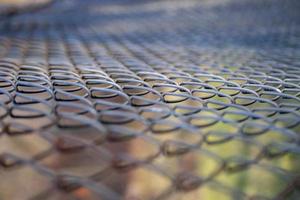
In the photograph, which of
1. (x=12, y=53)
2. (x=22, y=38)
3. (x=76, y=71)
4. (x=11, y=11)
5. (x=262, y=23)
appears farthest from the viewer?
(x=11, y=11)

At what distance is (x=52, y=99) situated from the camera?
0.87 m

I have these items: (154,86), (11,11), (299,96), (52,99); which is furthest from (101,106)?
(11,11)

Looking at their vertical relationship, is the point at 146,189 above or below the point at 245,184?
below

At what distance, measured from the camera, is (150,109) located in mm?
783

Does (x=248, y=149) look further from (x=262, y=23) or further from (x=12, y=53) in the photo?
(x=262, y=23)

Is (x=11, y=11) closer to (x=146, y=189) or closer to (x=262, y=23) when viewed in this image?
(x=262, y=23)

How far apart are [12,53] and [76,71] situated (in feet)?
1.39

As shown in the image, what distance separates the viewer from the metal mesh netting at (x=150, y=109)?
70cm

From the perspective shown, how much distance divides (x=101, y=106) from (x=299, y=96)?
47 cm

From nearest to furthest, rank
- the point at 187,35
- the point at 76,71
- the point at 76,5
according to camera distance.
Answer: the point at 76,71
the point at 187,35
the point at 76,5

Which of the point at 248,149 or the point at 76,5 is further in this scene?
the point at 76,5

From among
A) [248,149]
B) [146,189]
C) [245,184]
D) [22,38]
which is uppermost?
[22,38]

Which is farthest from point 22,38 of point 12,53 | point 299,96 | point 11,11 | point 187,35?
point 299,96

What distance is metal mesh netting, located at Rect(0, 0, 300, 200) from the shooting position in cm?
70
